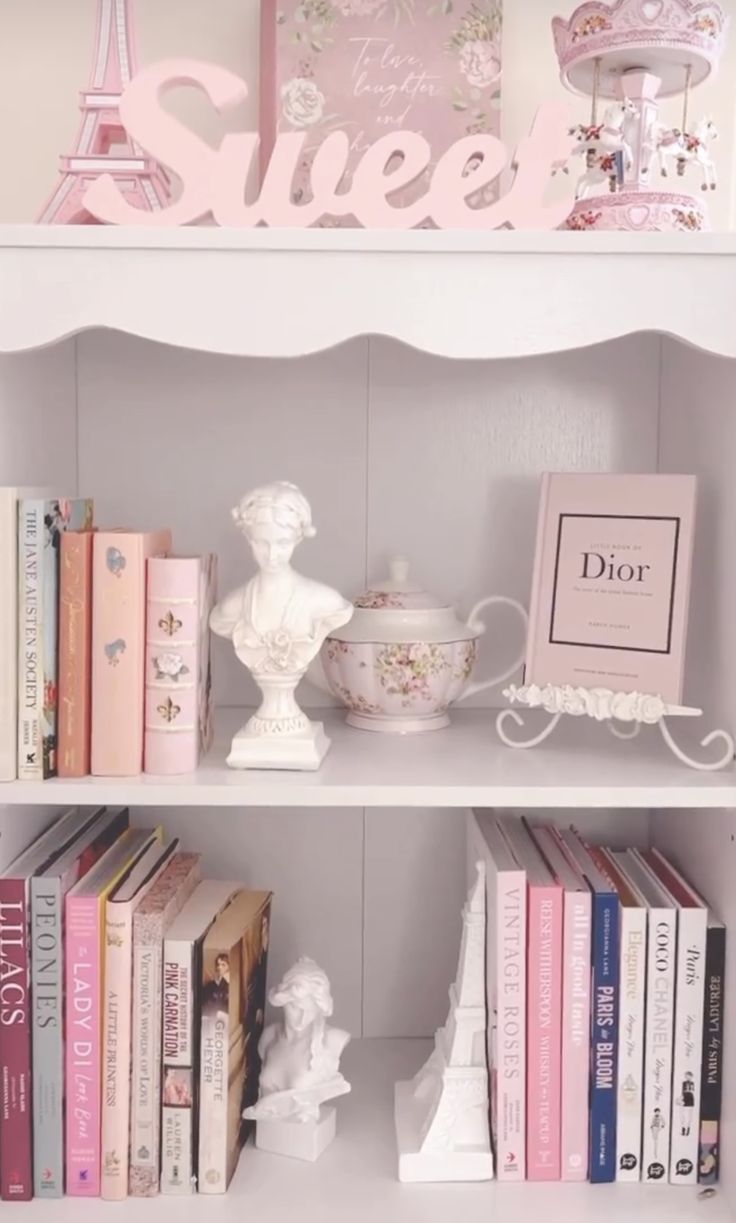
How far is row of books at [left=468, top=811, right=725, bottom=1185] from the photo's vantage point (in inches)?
40.4

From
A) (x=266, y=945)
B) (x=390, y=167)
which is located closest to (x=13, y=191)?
(x=390, y=167)

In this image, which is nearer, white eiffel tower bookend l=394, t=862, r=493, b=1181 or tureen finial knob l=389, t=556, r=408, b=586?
white eiffel tower bookend l=394, t=862, r=493, b=1181

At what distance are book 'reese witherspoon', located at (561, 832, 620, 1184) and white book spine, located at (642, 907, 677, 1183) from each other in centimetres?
3

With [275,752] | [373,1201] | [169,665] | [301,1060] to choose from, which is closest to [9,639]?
[169,665]

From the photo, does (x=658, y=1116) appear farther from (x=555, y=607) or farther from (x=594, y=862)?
(x=555, y=607)

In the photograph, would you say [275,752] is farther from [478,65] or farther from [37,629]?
[478,65]

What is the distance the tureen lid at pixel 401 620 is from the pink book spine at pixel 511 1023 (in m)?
0.24

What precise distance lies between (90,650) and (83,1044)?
1.09ft

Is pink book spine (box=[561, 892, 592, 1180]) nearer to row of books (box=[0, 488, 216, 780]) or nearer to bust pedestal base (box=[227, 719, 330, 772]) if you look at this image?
bust pedestal base (box=[227, 719, 330, 772])

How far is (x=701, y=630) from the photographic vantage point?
1.09 meters

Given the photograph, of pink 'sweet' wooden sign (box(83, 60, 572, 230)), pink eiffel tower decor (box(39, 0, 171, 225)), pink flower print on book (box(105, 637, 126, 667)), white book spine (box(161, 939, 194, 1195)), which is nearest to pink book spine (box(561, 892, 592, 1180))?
white book spine (box(161, 939, 194, 1195))

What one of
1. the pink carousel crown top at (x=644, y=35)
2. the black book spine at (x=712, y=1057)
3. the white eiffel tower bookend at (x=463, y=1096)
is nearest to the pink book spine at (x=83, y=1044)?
the white eiffel tower bookend at (x=463, y=1096)

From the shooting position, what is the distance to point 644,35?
99 cm

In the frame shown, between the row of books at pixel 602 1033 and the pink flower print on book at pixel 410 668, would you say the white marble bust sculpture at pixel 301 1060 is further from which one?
the pink flower print on book at pixel 410 668
